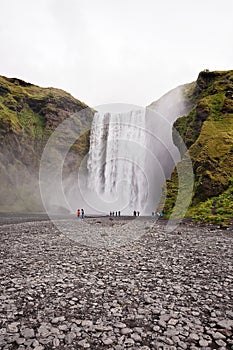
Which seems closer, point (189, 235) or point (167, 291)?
point (167, 291)

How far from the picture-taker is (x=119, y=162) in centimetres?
6306

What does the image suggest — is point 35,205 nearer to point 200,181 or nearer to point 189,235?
point 200,181

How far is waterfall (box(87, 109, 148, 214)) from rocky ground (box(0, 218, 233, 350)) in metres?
47.6

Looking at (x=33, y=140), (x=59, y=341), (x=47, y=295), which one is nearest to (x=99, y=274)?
(x=47, y=295)

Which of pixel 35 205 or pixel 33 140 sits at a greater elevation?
pixel 33 140

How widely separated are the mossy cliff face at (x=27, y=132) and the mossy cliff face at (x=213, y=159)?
41293 mm

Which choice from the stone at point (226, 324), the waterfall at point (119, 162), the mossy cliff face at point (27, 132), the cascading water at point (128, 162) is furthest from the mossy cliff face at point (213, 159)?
the mossy cliff face at point (27, 132)

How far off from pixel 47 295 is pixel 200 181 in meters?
22.6

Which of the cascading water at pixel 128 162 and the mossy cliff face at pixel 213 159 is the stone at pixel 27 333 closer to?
the mossy cliff face at pixel 213 159

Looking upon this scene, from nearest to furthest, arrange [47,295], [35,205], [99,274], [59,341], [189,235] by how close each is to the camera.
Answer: [59,341], [47,295], [99,274], [189,235], [35,205]

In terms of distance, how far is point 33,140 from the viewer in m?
68.6

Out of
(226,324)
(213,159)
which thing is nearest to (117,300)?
(226,324)

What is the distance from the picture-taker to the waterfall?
59691 millimetres

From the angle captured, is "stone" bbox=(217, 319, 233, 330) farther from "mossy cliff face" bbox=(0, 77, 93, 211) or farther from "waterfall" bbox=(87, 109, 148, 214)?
"mossy cliff face" bbox=(0, 77, 93, 211)
